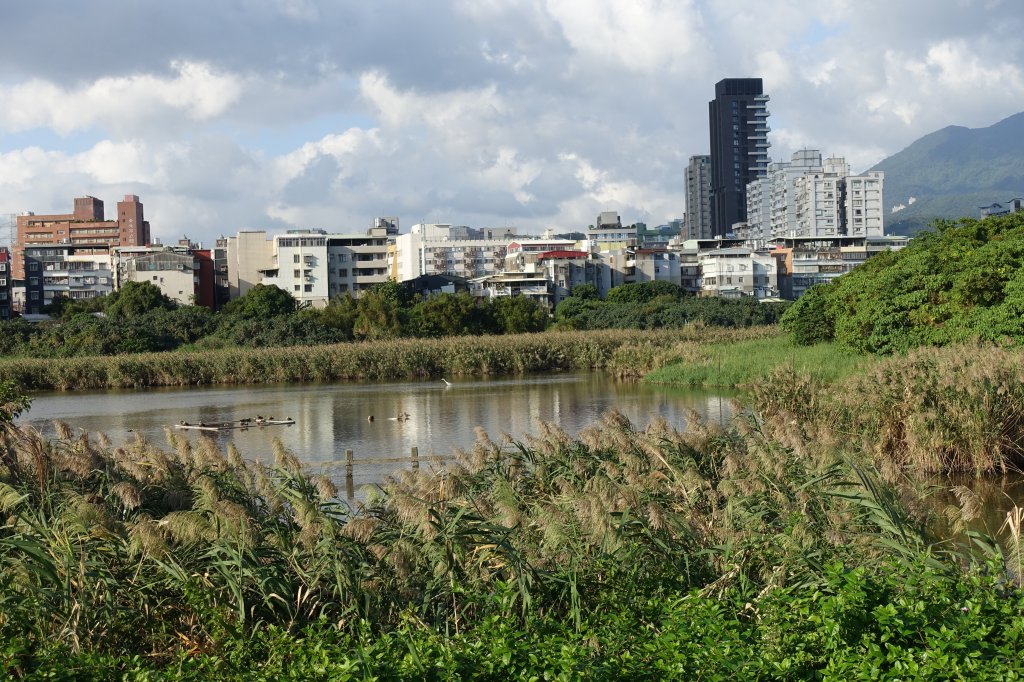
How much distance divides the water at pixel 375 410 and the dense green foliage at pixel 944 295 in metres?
4.72

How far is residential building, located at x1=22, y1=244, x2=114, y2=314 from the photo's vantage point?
107688mm

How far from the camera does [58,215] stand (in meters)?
155

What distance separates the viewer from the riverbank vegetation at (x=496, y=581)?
18.4ft

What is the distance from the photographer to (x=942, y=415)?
1489 cm

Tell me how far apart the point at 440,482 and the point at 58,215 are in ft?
526

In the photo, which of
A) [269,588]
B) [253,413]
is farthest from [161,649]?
[253,413]

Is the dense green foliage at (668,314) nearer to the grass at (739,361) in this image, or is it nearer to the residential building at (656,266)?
the grass at (739,361)

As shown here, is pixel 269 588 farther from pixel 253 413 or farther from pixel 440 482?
pixel 253 413

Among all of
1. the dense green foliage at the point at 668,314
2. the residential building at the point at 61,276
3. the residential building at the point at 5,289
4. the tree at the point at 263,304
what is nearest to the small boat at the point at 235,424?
the dense green foliage at the point at 668,314

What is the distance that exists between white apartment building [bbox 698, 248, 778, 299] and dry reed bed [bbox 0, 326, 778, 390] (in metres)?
63.0

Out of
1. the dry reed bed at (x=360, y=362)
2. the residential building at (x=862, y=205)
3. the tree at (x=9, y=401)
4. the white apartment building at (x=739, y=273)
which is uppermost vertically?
the residential building at (x=862, y=205)

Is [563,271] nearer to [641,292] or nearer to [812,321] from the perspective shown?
[641,292]

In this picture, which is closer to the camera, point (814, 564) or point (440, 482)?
point (814, 564)

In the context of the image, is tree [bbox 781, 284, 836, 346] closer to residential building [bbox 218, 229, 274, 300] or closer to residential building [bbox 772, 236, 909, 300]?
residential building [bbox 218, 229, 274, 300]
